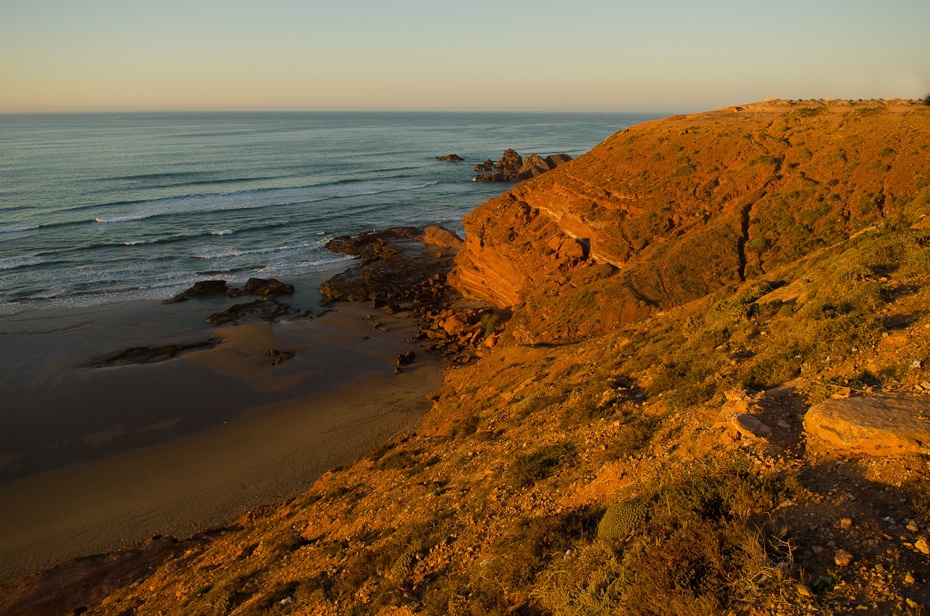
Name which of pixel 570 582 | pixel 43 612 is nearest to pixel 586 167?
pixel 570 582

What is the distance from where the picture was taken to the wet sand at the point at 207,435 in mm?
17375

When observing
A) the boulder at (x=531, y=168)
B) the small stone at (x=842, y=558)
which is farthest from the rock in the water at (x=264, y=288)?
the boulder at (x=531, y=168)

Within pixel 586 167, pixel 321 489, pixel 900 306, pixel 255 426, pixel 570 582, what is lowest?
pixel 255 426

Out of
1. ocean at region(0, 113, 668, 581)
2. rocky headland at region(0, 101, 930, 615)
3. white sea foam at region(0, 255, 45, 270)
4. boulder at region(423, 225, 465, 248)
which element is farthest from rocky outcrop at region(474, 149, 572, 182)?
rocky headland at region(0, 101, 930, 615)

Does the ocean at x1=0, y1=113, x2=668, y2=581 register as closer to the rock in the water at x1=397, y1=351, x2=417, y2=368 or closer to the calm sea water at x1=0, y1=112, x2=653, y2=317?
the calm sea water at x1=0, y1=112, x2=653, y2=317

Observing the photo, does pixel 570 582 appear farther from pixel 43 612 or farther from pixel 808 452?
pixel 43 612

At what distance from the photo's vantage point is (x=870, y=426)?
7289 mm

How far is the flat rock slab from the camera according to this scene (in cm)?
697

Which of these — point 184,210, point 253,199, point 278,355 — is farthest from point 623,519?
point 253,199

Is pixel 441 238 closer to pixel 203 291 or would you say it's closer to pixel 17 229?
pixel 203 291

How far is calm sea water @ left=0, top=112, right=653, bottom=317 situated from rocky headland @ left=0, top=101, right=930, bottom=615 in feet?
96.6

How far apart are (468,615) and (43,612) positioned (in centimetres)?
1245

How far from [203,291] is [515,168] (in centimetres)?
7003

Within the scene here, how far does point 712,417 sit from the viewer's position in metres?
9.76
